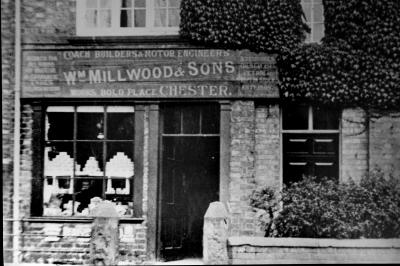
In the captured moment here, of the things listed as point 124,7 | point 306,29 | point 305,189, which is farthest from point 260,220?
point 124,7

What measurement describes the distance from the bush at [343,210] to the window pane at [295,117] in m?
1.25

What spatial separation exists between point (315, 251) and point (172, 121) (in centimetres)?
359

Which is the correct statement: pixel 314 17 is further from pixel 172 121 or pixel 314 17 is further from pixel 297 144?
pixel 172 121

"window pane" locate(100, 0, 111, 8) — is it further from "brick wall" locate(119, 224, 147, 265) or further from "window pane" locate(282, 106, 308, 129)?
"brick wall" locate(119, 224, 147, 265)

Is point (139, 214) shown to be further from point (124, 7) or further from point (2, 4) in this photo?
point (2, 4)

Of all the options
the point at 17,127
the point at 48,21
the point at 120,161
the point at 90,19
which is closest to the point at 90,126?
the point at 120,161

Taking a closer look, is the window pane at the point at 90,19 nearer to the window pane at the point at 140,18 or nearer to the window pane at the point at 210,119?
the window pane at the point at 140,18

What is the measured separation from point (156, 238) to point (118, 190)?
1.13 metres

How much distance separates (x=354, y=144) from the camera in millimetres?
8711

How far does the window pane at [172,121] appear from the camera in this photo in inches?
357

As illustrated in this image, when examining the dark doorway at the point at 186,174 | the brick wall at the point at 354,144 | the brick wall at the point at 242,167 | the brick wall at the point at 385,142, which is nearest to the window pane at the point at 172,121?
the dark doorway at the point at 186,174

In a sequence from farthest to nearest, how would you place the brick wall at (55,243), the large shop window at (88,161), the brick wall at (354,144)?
the large shop window at (88,161) < the brick wall at (354,144) < the brick wall at (55,243)

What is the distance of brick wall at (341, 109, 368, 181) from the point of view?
8.66 metres

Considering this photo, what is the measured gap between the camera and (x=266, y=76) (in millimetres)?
8711
